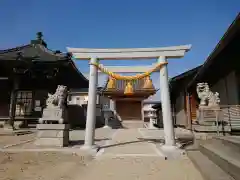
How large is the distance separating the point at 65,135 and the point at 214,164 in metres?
4.95

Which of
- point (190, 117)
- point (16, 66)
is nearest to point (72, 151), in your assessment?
point (16, 66)

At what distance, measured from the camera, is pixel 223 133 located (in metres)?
7.13

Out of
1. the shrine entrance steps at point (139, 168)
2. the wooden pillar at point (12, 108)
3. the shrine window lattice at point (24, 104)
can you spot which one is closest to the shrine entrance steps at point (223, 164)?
the shrine entrance steps at point (139, 168)

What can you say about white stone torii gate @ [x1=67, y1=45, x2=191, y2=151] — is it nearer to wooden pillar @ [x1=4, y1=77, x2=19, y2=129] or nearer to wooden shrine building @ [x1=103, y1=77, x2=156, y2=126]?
wooden pillar @ [x1=4, y1=77, x2=19, y2=129]

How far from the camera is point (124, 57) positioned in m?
6.96

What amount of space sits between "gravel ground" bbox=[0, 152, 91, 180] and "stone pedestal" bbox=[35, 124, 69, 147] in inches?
34.9

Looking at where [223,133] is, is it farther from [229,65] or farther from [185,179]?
[185,179]

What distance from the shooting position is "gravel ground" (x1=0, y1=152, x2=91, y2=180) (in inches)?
163

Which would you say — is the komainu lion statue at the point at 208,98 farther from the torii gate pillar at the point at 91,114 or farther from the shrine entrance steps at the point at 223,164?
the torii gate pillar at the point at 91,114

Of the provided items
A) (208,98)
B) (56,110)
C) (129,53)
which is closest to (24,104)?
(56,110)

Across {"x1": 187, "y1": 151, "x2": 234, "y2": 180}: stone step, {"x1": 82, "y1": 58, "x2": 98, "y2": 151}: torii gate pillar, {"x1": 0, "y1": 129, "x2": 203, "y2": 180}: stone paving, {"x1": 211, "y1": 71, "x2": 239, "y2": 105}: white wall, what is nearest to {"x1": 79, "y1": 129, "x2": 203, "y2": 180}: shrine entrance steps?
{"x1": 0, "y1": 129, "x2": 203, "y2": 180}: stone paving

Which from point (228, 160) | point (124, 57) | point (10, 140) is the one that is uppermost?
point (124, 57)

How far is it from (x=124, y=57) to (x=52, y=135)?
12.6 feet

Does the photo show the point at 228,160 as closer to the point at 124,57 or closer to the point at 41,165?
the point at 41,165
